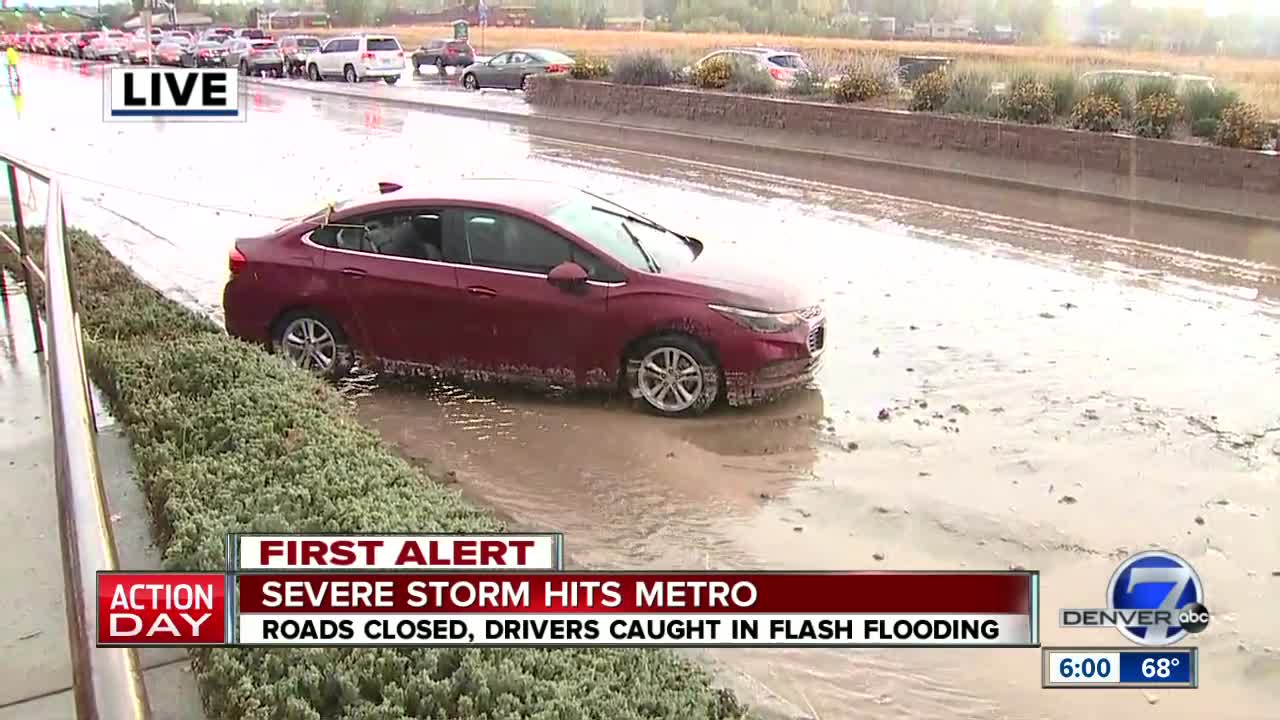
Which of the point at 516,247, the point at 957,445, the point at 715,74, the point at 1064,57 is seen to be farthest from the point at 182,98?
the point at 957,445

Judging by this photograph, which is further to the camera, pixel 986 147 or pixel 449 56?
pixel 449 56

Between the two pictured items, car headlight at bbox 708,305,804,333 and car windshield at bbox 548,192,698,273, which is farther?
car windshield at bbox 548,192,698,273

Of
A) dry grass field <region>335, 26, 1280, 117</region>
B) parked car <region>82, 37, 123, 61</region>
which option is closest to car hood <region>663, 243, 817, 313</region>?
dry grass field <region>335, 26, 1280, 117</region>

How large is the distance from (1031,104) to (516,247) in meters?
14.2

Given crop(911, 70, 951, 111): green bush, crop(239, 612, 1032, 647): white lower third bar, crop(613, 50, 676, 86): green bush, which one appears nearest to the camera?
crop(239, 612, 1032, 647): white lower third bar

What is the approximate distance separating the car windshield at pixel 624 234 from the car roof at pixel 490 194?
123 millimetres

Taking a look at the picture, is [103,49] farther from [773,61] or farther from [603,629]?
[603,629]

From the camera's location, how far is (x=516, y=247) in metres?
8.48

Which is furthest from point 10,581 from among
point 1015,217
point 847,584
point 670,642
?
point 1015,217

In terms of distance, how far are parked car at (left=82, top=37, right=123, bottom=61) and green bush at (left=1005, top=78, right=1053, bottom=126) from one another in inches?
2064

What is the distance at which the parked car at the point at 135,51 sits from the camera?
5641cm

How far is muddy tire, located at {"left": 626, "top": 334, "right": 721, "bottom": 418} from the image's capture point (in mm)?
8125

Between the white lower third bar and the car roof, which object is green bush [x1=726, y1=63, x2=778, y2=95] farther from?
the white lower third bar

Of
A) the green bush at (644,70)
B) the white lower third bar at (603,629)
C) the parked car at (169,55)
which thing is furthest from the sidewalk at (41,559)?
the parked car at (169,55)
